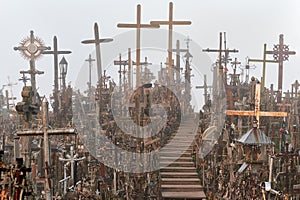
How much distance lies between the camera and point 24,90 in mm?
5168

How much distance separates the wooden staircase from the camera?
25.4 feet

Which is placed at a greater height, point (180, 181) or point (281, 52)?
point (281, 52)

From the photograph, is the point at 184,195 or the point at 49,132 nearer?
the point at 49,132

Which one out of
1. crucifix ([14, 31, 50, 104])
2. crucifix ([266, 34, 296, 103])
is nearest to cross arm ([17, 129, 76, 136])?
crucifix ([14, 31, 50, 104])

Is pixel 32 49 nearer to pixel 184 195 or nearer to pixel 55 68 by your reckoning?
pixel 184 195

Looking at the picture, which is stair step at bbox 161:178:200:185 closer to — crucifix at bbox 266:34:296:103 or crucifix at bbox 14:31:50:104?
crucifix at bbox 14:31:50:104

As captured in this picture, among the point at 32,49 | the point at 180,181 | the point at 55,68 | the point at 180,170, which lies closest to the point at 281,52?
the point at 180,170

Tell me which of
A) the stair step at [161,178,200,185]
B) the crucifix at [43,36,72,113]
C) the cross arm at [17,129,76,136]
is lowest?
the stair step at [161,178,200,185]

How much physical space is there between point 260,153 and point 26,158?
2980 millimetres

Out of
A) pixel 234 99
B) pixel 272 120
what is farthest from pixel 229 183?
pixel 234 99

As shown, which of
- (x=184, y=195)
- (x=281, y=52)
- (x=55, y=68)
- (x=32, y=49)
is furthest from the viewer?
(x=281, y=52)

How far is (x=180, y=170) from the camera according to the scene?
28.5 ft

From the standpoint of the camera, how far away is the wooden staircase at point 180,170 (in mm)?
7747

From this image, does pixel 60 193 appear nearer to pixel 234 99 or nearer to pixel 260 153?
pixel 260 153
